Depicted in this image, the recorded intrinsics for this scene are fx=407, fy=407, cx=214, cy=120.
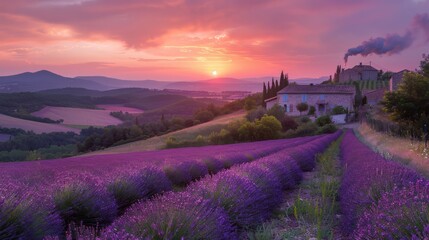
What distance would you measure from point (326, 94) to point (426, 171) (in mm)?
57229

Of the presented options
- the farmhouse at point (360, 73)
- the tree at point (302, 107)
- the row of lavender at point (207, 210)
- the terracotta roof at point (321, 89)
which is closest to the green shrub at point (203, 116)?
the terracotta roof at point (321, 89)

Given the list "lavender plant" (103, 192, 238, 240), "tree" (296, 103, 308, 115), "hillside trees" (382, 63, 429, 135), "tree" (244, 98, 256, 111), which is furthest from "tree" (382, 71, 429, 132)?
"tree" (244, 98, 256, 111)

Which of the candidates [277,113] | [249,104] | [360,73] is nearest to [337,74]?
[360,73]

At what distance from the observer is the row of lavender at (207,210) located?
9.81 ft

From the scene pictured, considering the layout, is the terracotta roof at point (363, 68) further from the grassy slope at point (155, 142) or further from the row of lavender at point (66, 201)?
the row of lavender at point (66, 201)

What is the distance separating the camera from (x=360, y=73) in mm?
101250

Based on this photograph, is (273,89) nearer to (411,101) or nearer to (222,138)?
(222,138)

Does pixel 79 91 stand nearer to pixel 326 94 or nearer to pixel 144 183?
pixel 326 94

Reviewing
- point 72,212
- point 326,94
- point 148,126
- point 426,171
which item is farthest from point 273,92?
point 72,212

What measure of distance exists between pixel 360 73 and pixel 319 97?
4263cm

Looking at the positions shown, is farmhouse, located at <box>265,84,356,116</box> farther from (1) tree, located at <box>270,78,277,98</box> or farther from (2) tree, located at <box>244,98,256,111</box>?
(2) tree, located at <box>244,98,256,111</box>

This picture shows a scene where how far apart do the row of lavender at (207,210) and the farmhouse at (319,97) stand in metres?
58.4

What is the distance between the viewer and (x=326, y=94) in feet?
210

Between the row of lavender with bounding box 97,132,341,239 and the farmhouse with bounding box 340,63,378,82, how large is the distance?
100608mm
